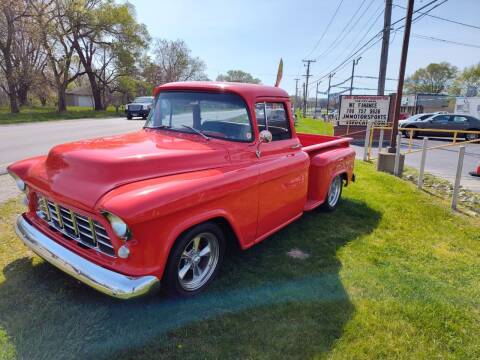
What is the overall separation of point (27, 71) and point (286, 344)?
34.3 m

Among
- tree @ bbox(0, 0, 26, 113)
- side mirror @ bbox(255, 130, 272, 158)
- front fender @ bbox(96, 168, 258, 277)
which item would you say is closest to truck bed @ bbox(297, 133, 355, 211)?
side mirror @ bbox(255, 130, 272, 158)

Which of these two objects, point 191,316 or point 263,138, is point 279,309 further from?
point 263,138

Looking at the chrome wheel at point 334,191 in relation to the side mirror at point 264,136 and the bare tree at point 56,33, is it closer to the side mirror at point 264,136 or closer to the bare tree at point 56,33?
the side mirror at point 264,136

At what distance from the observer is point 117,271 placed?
2.42 metres

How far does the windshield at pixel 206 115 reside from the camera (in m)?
3.52

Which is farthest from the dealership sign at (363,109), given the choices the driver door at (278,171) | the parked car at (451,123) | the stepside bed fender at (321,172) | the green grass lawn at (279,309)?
the driver door at (278,171)

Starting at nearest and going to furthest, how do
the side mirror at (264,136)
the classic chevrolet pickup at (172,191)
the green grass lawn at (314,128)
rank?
the classic chevrolet pickup at (172,191)
the side mirror at (264,136)
the green grass lawn at (314,128)

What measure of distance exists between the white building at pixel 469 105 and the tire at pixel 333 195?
35.3 meters

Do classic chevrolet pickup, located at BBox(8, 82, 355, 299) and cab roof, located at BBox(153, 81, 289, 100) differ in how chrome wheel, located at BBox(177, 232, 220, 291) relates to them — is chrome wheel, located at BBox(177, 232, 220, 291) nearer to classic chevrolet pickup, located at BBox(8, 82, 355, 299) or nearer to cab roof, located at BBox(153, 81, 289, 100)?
classic chevrolet pickup, located at BBox(8, 82, 355, 299)

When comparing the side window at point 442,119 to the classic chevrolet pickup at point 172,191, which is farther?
the side window at point 442,119

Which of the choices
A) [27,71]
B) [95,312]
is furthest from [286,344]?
[27,71]

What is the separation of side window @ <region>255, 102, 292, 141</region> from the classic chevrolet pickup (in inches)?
0.5

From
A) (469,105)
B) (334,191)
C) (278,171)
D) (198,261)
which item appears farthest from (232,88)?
(469,105)

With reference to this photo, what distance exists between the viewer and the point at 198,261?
122 inches
